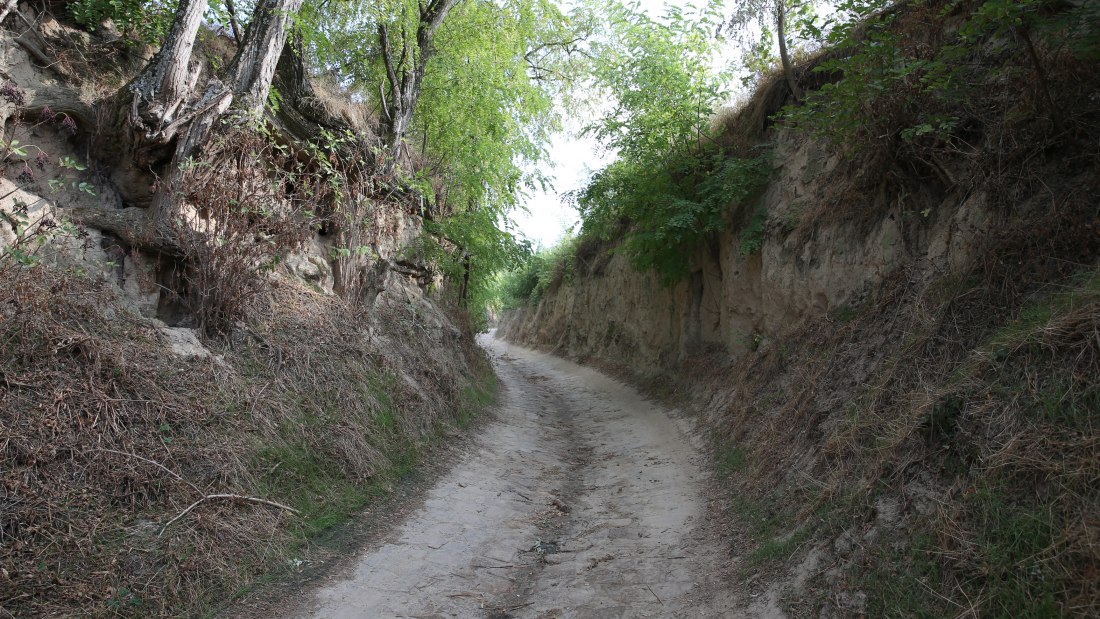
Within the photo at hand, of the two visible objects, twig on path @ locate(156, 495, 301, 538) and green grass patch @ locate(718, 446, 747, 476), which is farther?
green grass patch @ locate(718, 446, 747, 476)

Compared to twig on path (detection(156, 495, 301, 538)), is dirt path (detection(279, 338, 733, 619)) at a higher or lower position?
lower

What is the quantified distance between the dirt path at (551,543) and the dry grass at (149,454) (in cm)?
81

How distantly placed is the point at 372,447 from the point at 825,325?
6385mm

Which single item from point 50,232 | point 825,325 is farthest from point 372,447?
point 825,325

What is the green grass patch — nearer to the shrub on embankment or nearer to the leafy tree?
the shrub on embankment

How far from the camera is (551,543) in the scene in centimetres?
630

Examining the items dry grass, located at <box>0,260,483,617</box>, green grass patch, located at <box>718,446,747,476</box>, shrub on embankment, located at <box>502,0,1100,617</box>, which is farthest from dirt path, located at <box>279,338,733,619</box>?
dry grass, located at <box>0,260,483,617</box>

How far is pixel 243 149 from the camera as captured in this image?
7.64m

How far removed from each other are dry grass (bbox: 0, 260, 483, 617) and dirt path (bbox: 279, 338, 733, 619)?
0.81 m

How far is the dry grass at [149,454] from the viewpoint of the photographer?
3.91 metres

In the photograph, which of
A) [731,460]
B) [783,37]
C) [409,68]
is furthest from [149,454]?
[783,37]

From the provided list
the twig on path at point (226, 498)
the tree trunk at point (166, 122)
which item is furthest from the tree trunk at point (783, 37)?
the twig on path at point (226, 498)

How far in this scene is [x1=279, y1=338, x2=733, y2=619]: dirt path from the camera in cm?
482

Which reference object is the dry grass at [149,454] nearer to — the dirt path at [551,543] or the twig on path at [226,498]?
the twig on path at [226,498]
